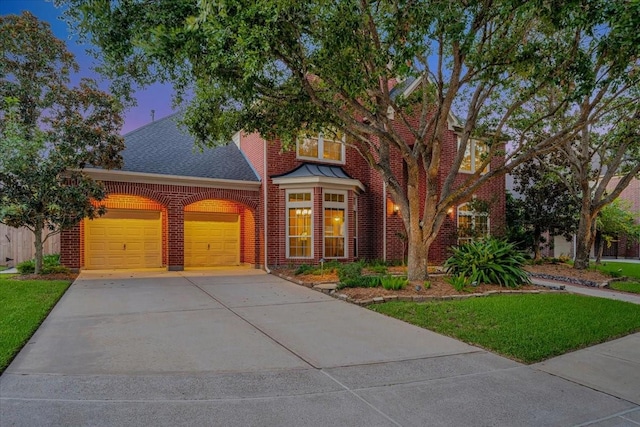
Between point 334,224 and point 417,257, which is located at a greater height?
point 334,224

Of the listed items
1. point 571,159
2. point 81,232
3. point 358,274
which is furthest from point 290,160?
point 571,159

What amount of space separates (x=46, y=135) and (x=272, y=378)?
10.2m

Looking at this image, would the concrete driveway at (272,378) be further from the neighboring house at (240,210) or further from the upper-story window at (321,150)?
the upper-story window at (321,150)

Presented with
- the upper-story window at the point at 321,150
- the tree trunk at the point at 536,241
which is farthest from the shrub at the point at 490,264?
the tree trunk at the point at 536,241

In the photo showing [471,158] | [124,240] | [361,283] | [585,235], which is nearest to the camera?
[361,283]

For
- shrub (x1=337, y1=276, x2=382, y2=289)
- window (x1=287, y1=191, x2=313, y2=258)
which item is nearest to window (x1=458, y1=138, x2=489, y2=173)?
window (x1=287, y1=191, x2=313, y2=258)

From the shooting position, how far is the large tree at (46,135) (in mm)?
10484

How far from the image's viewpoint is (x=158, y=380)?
4074 millimetres

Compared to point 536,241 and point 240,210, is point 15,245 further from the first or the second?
point 536,241

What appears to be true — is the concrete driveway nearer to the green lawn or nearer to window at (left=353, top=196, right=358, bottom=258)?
the green lawn

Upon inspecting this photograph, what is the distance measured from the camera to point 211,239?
16.1 metres

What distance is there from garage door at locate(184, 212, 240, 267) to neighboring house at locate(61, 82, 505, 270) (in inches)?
1.6

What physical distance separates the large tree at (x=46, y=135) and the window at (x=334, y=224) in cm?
695

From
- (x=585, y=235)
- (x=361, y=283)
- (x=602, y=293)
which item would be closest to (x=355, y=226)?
(x=361, y=283)
